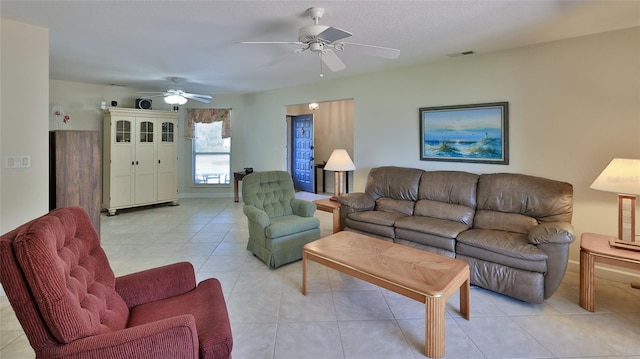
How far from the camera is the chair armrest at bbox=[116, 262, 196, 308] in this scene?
174cm

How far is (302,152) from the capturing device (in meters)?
8.27

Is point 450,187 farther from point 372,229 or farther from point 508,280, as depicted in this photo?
point 508,280

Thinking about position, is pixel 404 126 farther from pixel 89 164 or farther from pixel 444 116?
pixel 89 164

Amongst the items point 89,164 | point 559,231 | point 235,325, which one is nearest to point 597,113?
point 559,231

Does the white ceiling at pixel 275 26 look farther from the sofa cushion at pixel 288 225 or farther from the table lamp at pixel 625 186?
the sofa cushion at pixel 288 225

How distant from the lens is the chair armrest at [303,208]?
148 inches

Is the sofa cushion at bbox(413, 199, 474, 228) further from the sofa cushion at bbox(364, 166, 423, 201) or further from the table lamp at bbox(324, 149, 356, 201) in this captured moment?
the table lamp at bbox(324, 149, 356, 201)

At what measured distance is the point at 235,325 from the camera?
226cm

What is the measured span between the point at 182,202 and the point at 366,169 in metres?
4.21

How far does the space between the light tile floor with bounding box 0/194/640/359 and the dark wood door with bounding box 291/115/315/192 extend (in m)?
4.66

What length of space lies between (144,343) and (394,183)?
131 inches

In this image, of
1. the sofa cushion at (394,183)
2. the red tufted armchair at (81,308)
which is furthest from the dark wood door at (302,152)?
the red tufted armchair at (81,308)

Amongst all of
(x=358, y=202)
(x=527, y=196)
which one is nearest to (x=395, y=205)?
(x=358, y=202)

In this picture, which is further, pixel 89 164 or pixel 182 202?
pixel 182 202
